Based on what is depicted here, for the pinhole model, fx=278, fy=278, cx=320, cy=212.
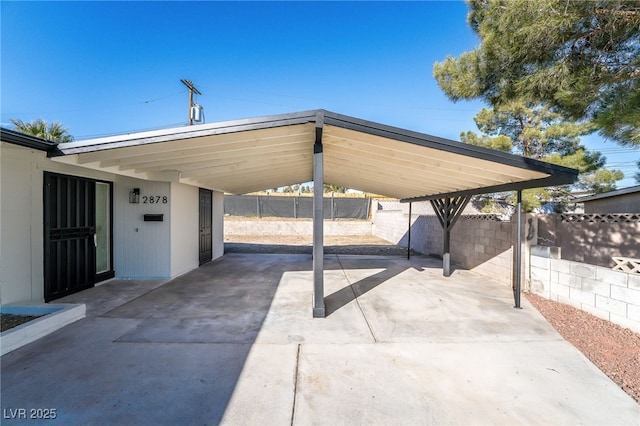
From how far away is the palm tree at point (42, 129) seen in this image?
10.4m

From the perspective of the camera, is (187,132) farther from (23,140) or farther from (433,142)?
(433,142)

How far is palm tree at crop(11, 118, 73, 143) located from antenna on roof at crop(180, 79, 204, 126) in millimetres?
5035

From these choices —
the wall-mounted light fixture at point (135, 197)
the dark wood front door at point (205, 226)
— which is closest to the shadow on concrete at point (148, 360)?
the wall-mounted light fixture at point (135, 197)

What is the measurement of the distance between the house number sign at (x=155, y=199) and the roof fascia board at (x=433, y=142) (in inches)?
166

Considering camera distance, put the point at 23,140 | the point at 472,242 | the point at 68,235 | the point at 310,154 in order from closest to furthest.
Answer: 1. the point at 23,140
2. the point at 68,235
3. the point at 310,154
4. the point at 472,242

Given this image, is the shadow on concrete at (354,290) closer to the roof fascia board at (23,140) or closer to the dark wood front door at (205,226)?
the roof fascia board at (23,140)

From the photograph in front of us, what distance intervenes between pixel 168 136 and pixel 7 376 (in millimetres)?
2645

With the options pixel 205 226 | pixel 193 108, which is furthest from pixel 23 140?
pixel 193 108

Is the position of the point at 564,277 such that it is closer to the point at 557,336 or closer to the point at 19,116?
the point at 557,336

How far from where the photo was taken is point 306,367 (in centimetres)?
257

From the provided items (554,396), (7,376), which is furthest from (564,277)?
(7,376)

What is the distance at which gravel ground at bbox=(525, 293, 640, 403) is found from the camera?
2518 millimetres

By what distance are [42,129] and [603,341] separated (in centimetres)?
1608

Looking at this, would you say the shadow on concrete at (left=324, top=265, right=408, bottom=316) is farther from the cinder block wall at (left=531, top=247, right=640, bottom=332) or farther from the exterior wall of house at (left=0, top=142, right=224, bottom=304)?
the exterior wall of house at (left=0, top=142, right=224, bottom=304)
